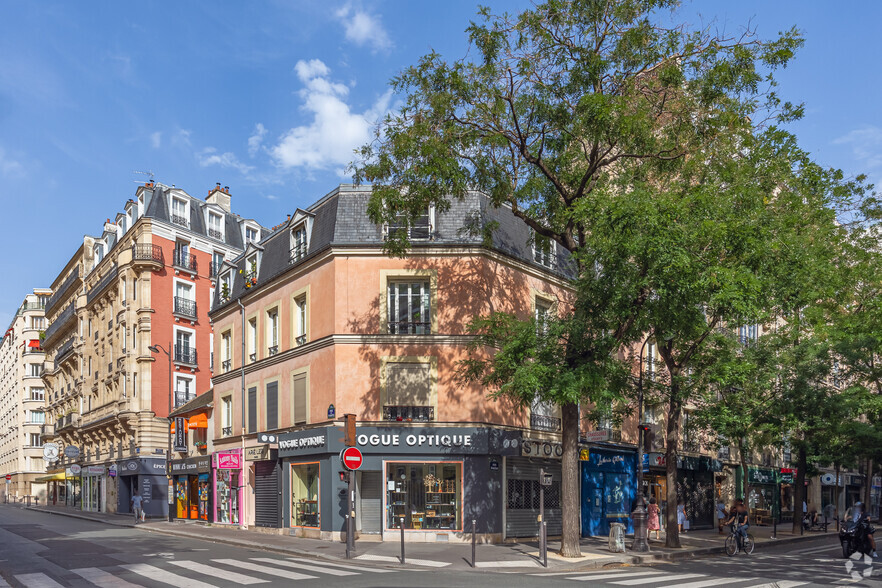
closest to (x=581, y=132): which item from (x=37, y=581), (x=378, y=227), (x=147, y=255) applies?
(x=378, y=227)

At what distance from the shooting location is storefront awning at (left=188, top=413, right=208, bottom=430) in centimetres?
3388

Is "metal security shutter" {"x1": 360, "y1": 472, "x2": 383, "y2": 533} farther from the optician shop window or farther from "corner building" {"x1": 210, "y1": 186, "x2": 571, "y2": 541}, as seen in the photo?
the optician shop window

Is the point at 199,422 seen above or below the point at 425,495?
above

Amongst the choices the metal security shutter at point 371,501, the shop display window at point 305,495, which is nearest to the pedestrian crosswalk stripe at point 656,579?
the metal security shutter at point 371,501

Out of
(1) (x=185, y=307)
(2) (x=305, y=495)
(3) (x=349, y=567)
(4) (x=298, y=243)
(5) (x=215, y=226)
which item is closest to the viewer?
(3) (x=349, y=567)

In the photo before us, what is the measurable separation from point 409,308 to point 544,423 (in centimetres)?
628

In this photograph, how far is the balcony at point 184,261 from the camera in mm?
45219

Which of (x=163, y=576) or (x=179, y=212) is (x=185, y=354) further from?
(x=163, y=576)

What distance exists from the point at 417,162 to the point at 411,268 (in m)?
6.73

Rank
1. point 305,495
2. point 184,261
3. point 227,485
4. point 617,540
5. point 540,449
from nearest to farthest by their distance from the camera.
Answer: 1. point 617,540
2. point 540,449
3. point 305,495
4. point 227,485
5. point 184,261

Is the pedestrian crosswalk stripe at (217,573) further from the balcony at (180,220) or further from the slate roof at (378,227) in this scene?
the balcony at (180,220)

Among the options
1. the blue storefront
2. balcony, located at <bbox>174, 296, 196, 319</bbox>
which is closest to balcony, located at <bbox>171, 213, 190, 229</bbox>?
balcony, located at <bbox>174, 296, 196, 319</bbox>

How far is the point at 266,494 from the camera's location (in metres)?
28.1

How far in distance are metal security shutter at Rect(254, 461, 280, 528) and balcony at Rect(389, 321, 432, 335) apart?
7468 mm
